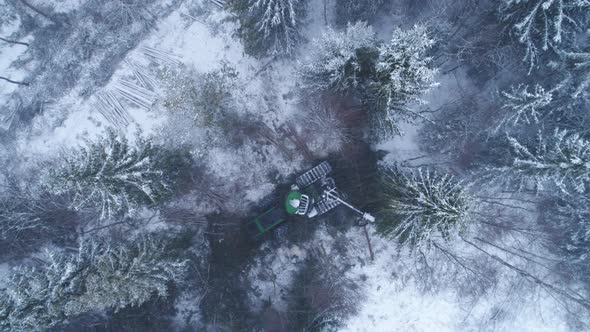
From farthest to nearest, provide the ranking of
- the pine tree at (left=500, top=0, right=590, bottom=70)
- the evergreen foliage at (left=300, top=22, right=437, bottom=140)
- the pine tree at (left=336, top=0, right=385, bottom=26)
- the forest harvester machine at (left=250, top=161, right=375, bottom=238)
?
the forest harvester machine at (left=250, top=161, right=375, bottom=238) < the pine tree at (left=336, top=0, right=385, bottom=26) < the pine tree at (left=500, top=0, right=590, bottom=70) < the evergreen foliage at (left=300, top=22, right=437, bottom=140)

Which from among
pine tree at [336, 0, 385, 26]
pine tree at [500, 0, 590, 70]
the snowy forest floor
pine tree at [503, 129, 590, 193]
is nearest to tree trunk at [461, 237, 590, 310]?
the snowy forest floor

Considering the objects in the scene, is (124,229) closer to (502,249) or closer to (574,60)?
(502,249)

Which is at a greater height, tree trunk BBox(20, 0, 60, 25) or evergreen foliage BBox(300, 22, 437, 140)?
tree trunk BBox(20, 0, 60, 25)

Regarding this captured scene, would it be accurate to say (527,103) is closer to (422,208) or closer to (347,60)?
(422,208)

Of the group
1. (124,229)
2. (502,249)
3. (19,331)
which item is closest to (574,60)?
(502,249)

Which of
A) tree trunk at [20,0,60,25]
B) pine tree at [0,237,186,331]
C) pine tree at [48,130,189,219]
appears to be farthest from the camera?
tree trunk at [20,0,60,25]

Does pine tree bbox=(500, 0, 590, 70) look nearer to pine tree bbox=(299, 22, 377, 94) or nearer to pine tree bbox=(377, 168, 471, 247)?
pine tree bbox=(299, 22, 377, 94)

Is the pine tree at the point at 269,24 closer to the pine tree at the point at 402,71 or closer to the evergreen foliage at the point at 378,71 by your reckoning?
the evergreen foliage at the point at 378,71
